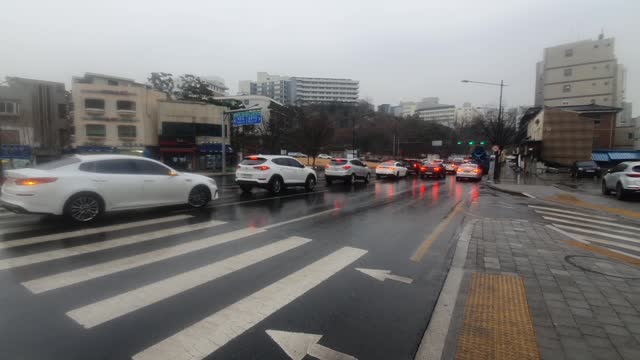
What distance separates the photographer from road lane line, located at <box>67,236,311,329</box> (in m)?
3.29

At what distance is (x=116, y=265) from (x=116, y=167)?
4.06 m

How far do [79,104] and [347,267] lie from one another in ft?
135

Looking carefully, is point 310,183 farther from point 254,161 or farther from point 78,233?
point 78,233

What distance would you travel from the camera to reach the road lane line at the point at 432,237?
5.67 m

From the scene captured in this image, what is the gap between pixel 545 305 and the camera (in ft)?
12.2

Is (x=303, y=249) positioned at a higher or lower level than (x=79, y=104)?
lower

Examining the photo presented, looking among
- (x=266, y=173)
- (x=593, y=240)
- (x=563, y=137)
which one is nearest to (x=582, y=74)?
(x=563, y=137)

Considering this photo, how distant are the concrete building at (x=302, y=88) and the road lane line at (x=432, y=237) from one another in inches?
5036

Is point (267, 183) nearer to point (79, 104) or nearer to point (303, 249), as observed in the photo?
point (303, 249)

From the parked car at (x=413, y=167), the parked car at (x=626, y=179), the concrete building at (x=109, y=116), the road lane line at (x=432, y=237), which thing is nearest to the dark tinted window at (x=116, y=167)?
the road lane line at (x=432, y=237)

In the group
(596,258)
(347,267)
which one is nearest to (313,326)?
(347,267)

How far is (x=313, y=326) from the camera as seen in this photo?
10.5 feet

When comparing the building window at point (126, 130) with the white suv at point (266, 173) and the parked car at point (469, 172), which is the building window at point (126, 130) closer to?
the white suv at point (266, 173)

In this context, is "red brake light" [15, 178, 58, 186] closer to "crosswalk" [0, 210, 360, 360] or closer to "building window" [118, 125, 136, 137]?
"crosswalk" [0, 210, 360, 360]
